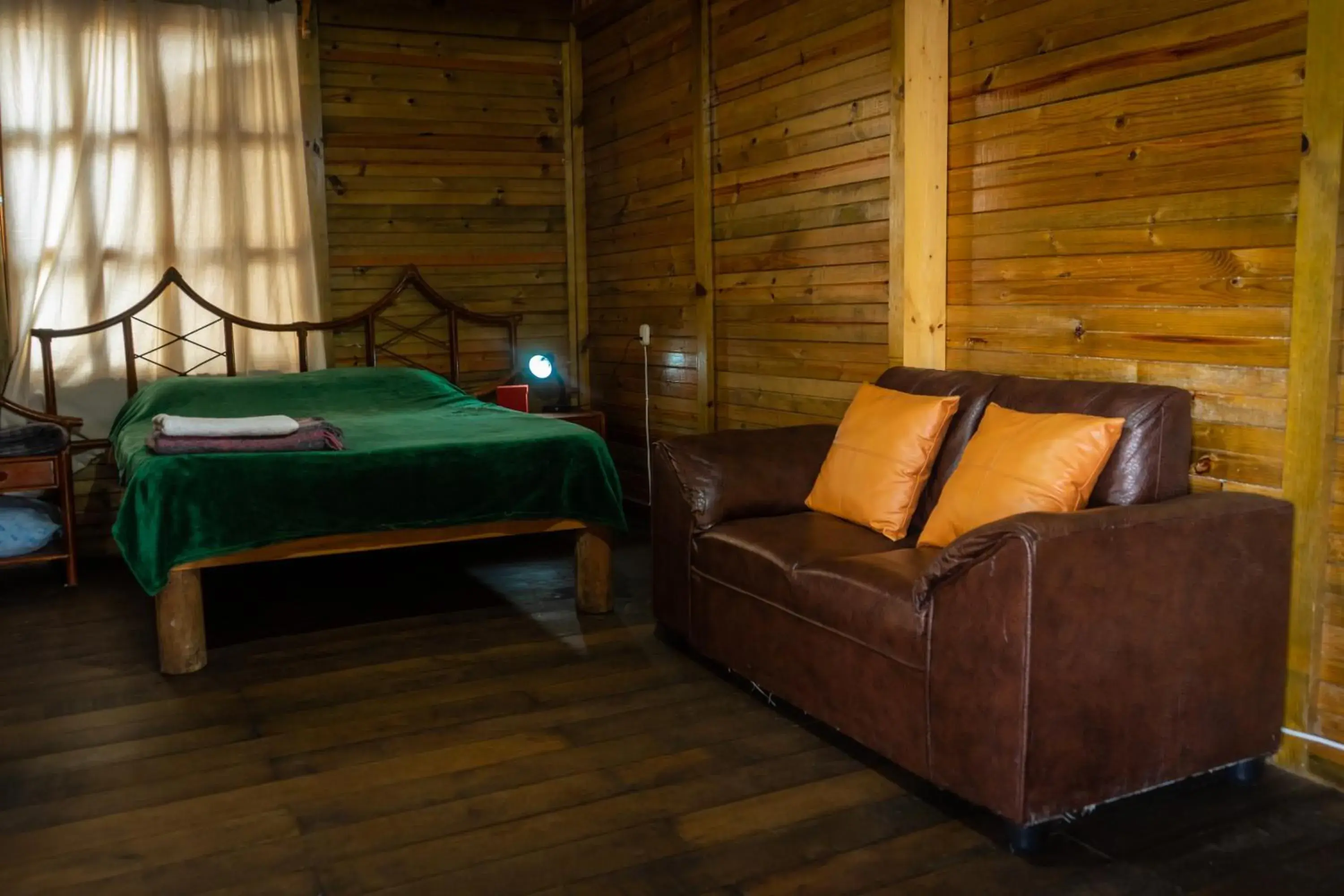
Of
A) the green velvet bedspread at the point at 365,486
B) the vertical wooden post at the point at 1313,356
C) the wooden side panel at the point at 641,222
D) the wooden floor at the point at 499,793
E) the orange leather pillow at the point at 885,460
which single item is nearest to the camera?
the wooden floor at the point at 499,793

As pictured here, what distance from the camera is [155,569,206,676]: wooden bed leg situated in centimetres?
328

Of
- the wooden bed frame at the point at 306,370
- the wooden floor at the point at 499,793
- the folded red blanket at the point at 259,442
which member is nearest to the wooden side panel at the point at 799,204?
the wooden bed frame at the point at 306,370

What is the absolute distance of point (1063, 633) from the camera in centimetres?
215

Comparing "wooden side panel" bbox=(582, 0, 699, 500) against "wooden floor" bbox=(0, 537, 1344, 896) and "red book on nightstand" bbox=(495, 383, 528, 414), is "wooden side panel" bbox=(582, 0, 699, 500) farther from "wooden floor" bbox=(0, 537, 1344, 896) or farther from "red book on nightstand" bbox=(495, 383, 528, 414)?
"wooden floor" bbox=(0, 537, 1344, 896)

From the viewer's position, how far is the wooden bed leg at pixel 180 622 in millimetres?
3279

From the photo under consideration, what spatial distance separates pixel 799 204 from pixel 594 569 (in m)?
1.55

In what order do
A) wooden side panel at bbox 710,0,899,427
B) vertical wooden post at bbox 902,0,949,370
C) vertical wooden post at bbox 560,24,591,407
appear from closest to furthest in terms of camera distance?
1. vertical wooden post at bbox 902,0,949,370
2. wooden side panel at bbox 710,0,899,427
3. vertical wooden post at bbox 560,24,591,407

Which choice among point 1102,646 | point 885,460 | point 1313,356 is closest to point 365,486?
point 885,460

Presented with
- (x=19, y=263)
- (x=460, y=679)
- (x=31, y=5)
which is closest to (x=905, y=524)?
(x=460, y=679)

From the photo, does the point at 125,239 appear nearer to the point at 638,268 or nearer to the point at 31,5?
the point at 31,5

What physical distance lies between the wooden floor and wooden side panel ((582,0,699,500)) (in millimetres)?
1909

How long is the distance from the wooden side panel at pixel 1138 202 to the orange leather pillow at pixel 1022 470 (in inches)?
13.6

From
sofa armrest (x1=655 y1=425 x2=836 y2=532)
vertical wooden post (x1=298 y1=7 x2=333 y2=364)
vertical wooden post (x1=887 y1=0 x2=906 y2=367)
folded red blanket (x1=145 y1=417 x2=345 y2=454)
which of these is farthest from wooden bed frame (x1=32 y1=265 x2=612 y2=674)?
vertical wooden post (x1=887 y1=0 x2=906 y2=367)

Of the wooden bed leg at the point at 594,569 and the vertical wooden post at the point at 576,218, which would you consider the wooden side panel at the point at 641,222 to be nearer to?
the vertical wooden post at the point at 576,218
